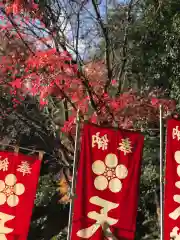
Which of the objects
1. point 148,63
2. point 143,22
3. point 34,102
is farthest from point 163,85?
point 34,102

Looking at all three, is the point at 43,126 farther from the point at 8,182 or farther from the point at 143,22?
the point at 143,22

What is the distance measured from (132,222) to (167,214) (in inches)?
24.1

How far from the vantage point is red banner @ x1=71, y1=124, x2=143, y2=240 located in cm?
638

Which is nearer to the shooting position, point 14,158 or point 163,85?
point 14,158

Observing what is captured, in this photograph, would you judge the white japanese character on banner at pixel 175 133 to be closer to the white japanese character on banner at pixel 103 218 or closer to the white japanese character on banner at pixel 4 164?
the white japanese character on banner at pixel 103 218

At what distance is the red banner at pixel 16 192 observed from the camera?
6.99 meters

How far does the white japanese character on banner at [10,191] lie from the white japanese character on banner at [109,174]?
59.2 inches

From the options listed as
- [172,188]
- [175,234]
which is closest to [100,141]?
[172,188]

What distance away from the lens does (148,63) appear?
11.6 meters

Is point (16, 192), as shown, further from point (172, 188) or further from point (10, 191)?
point (172, 188)

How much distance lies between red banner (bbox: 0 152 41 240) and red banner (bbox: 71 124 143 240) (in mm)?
1110

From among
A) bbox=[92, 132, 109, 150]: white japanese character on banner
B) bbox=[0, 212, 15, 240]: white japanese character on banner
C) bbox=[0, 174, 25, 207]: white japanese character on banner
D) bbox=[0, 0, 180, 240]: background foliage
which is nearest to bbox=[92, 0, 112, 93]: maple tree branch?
bbox=[0, 0, 180, 240]: background foliage

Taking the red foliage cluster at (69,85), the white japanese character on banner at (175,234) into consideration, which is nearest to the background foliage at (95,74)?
the red foliage cluster at (69,85)

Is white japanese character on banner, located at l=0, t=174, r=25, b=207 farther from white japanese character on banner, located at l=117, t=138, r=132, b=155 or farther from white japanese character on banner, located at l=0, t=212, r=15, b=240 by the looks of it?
white japanese character on banner, located at l=117, t=138, r=132, b=155
